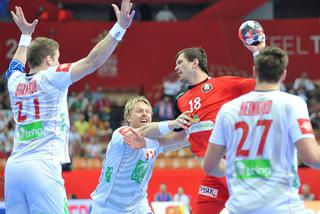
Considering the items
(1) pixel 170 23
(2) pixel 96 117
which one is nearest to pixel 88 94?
(2) pixel 96 117

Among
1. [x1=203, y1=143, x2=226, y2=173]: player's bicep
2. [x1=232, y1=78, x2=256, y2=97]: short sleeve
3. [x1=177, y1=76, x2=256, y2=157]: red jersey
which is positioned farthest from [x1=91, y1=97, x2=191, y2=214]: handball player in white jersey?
[x1=203, y1=143, x2=226, y2=173]: player's bicep

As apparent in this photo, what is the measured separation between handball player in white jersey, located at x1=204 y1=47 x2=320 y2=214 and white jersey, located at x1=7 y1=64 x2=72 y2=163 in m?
1.84

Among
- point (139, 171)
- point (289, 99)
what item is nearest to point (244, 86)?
point (139, 171)

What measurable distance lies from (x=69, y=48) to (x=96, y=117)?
13.7 feet

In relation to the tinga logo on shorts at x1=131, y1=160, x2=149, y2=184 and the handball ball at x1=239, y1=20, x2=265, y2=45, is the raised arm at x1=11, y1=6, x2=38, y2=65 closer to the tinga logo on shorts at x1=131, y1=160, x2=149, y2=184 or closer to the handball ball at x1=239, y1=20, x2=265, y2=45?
the tinga logo on shorts at x1=131, y1=160, x2=149, y2=184

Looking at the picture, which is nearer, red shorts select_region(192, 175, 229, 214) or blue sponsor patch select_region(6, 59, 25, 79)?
blue sponsor patch select_region(6, 59, 25, 79)

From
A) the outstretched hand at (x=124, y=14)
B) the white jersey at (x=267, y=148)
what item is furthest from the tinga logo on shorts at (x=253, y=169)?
the outstretched hand at (x=124, y=14)

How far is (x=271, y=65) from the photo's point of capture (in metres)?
5.15

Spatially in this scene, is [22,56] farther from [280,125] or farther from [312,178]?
[312,178]

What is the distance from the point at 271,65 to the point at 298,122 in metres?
0.45

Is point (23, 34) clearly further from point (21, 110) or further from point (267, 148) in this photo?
point (267, 148)

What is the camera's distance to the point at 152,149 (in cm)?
759

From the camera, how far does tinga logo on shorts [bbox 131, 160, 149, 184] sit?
7480mm

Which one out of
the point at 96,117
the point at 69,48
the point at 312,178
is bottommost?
the point at 312,178
